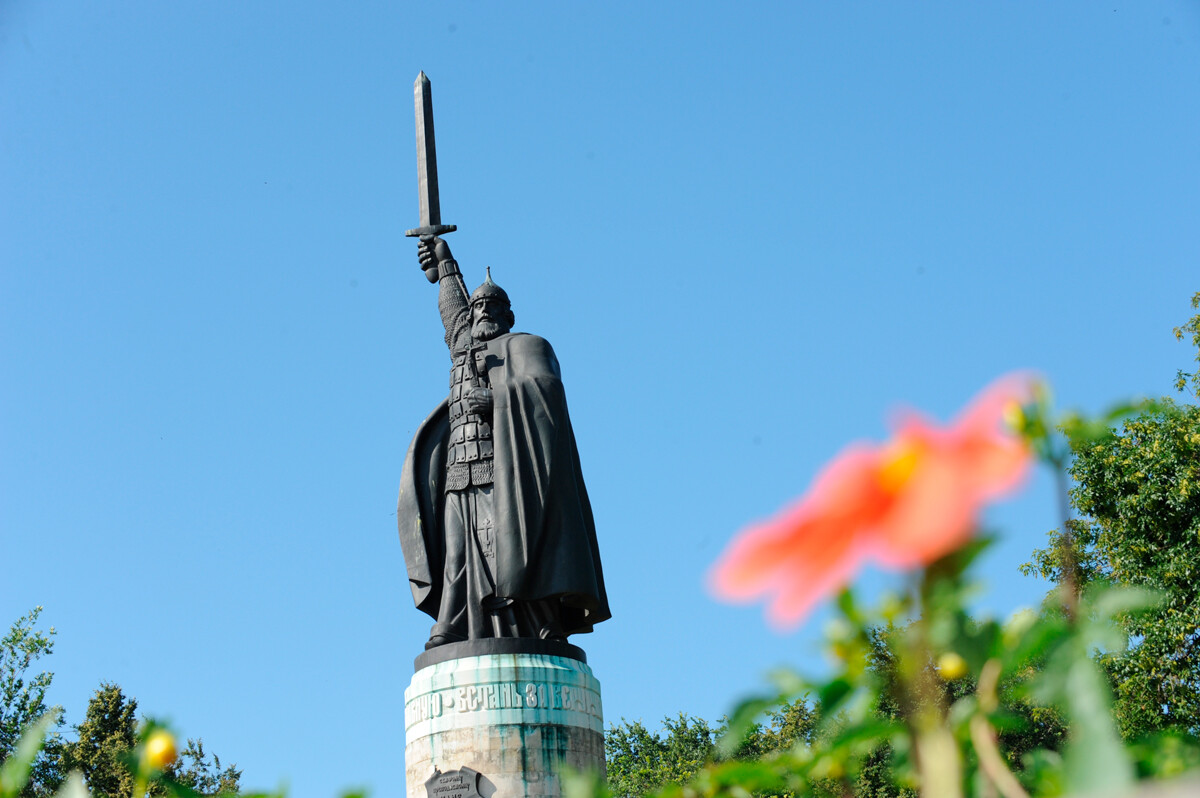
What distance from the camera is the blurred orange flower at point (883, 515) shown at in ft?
2.18

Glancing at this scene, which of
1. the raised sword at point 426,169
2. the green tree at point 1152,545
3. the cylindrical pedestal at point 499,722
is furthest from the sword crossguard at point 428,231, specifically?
the green tree at point 1152,545

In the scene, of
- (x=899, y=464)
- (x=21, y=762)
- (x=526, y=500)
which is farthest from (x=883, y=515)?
(x=526, y=500)

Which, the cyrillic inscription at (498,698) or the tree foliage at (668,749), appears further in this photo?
the tree foliage at (668,749)

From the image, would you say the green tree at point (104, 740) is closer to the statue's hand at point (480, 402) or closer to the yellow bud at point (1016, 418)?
the statue's hand at point (480, 402)

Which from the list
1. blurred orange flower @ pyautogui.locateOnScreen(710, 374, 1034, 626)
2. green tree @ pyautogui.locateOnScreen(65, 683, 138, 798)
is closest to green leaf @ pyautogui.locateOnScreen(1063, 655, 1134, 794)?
blurred orange flower @ pyautogui.locateOnScreen(710, 374, 1034, 626)

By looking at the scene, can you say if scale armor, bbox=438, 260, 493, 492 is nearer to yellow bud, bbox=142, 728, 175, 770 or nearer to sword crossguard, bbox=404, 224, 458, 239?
sword crossguard, bbox=404, 224, 458, 239

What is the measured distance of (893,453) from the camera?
0.72 meters

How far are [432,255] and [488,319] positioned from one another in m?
1.14

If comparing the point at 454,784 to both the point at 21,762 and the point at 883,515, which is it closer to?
the point at 21,762

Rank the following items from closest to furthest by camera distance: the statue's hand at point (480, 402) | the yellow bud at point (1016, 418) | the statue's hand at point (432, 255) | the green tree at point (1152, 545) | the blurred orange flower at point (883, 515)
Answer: the blurred orange flower at point (883, 515) < the yellow bud at point (1016, 418) < the statue's hand at point (480, 402) < the statue's hand at point (432, 255) < the green tree at point (1152, 545)

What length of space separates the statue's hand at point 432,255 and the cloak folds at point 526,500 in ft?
3.94

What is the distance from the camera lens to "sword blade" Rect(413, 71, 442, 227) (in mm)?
10883

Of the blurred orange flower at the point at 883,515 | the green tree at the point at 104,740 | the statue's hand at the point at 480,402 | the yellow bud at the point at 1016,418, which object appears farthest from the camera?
the green tree at the point at 104,740

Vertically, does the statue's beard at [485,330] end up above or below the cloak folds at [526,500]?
above
